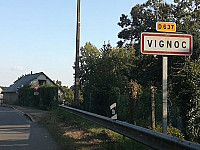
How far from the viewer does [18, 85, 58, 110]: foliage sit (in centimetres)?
3253

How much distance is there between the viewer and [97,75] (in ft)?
72.7

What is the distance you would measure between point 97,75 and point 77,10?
483cm

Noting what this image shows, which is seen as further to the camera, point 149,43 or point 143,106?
point 143,106

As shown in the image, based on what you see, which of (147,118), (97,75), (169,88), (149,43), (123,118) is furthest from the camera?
(97,75)

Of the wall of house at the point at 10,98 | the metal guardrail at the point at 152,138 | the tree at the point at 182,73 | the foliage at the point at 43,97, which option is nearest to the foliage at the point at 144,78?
the tree at the point at 182,73

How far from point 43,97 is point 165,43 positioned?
30.6m

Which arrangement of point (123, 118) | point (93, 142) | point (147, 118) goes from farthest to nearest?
point (123, 118), point (147, 118), point (93, 142)

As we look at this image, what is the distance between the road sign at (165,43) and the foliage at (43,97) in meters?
23.0

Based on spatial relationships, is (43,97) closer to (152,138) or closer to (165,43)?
(152,138)

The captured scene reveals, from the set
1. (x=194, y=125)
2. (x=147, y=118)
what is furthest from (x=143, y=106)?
(x=194, y=125)

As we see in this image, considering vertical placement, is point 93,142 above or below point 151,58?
below

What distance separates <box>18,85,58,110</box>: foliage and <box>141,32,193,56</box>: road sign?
23.0 meters

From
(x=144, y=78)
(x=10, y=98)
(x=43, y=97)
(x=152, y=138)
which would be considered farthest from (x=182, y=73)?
(x=10, y=98)

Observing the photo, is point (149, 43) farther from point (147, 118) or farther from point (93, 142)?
point (147, 118)
